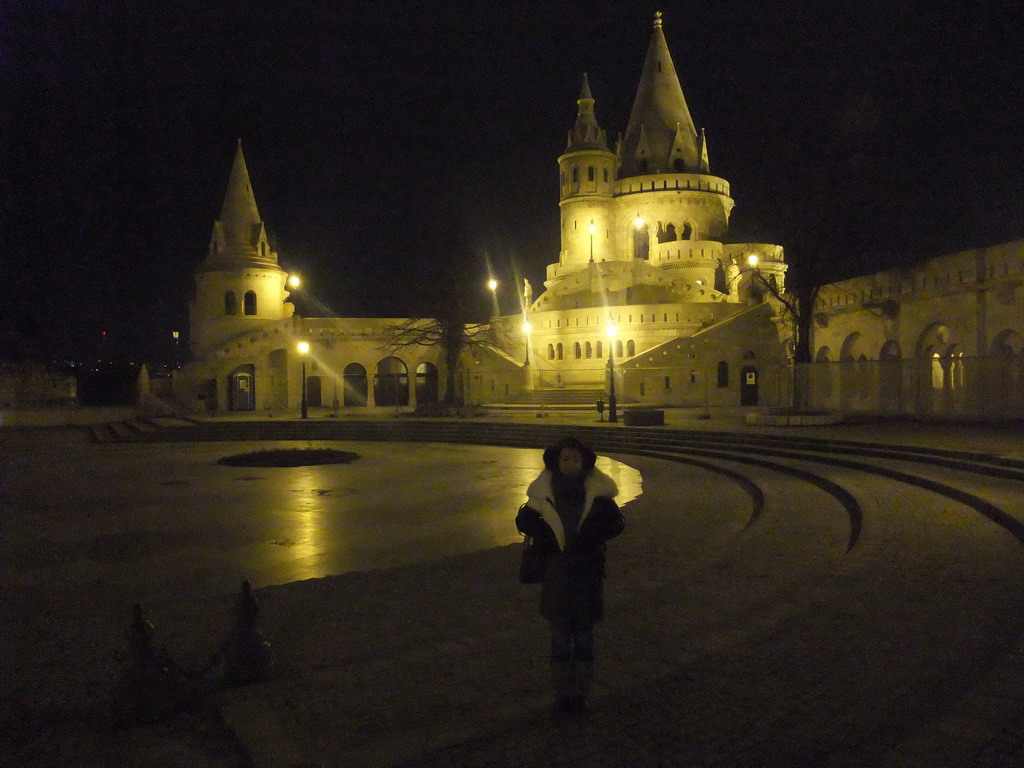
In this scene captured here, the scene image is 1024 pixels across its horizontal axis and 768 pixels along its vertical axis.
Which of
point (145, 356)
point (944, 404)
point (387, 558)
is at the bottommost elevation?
point (387, 558)

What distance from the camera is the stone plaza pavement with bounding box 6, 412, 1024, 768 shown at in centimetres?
398

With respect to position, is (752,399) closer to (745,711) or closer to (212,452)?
(212,452)

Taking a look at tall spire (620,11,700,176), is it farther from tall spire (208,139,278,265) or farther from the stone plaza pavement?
the stone plaza pavement

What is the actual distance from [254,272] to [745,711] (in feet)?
154

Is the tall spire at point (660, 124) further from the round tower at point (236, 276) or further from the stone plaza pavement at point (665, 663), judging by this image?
the stone plaza pavement at point (665, 663)

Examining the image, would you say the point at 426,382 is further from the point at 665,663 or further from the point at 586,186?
the point at 665,663

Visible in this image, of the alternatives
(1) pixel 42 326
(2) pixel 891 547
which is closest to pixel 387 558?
(2) pixel 891 547

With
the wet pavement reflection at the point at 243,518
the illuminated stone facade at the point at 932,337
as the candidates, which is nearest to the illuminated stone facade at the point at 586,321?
the illuminated stone facade at the point at 932,337

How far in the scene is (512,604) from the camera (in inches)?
261

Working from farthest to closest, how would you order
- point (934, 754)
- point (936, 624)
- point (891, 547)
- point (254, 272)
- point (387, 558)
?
point (254, 272), point (387, 558), point (891, 547), point (936, 624), point (934, 754)

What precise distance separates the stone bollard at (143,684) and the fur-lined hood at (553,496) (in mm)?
2357

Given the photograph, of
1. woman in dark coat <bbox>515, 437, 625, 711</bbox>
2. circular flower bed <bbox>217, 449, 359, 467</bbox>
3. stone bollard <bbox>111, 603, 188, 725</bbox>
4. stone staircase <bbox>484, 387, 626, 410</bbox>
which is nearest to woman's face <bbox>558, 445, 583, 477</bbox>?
woman in dark coat <bbox>515, 437, 625, 711</bbox>

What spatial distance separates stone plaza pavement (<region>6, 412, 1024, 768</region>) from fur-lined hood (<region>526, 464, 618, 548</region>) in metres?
1.05

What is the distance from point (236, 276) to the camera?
46.8 meters
